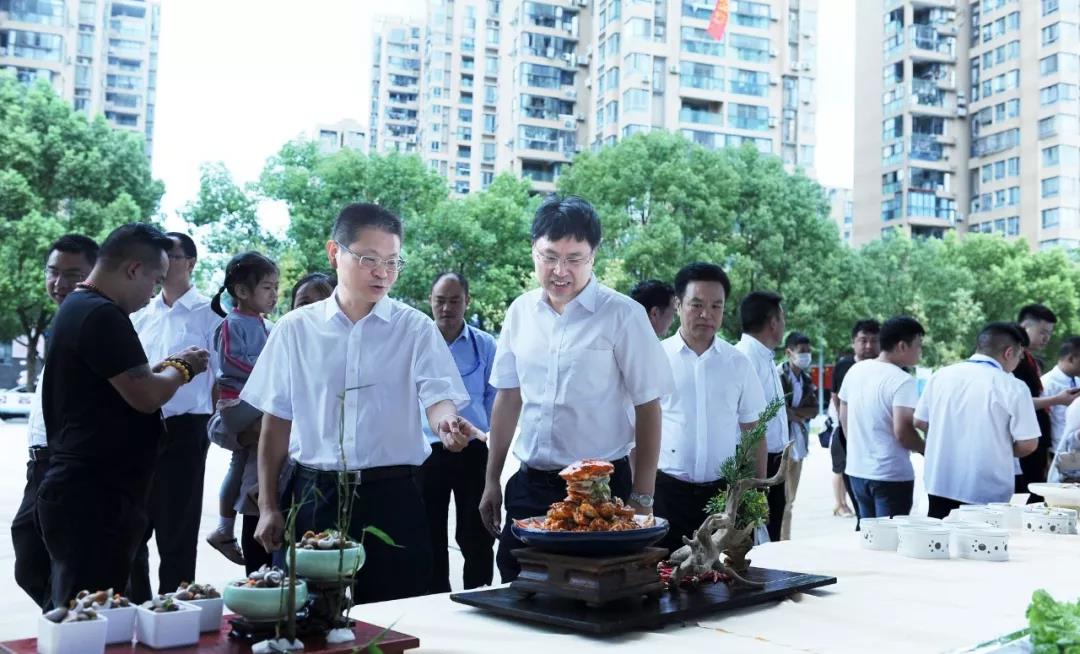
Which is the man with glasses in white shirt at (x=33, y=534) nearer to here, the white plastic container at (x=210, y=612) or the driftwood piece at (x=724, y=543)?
the white plastic container at (x=210, y=612)

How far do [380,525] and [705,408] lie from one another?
4.89ft

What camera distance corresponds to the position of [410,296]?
22.2m

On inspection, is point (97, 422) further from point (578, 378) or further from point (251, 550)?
point (251, 550)

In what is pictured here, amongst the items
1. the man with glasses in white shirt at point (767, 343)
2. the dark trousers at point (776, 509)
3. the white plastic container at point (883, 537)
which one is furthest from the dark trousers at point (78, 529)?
the man with glasses in white shirt at point (767, 343)

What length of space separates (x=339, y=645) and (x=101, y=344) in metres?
1.33

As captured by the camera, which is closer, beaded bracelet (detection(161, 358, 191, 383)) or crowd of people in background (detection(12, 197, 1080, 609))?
crowd of people in background (detection(12, 197, 1080, 609))

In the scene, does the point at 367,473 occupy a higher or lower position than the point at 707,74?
lower

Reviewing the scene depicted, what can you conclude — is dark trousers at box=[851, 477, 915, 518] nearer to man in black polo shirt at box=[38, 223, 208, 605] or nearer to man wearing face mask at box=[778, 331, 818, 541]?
man wearing face mask at box=[778, 331, 818, 541]

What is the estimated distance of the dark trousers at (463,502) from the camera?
4039 mm

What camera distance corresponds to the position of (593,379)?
2594mm

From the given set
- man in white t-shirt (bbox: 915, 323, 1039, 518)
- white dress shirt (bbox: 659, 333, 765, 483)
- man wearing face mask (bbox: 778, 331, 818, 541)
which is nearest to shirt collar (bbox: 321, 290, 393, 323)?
white dress shirt (bbox: 659, 333, 765, 483)

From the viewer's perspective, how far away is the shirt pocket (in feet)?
8.48

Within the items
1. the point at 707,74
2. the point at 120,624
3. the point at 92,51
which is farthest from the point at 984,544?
the point at 92,51

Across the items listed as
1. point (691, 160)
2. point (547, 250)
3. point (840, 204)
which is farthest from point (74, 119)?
point (840, 204)
